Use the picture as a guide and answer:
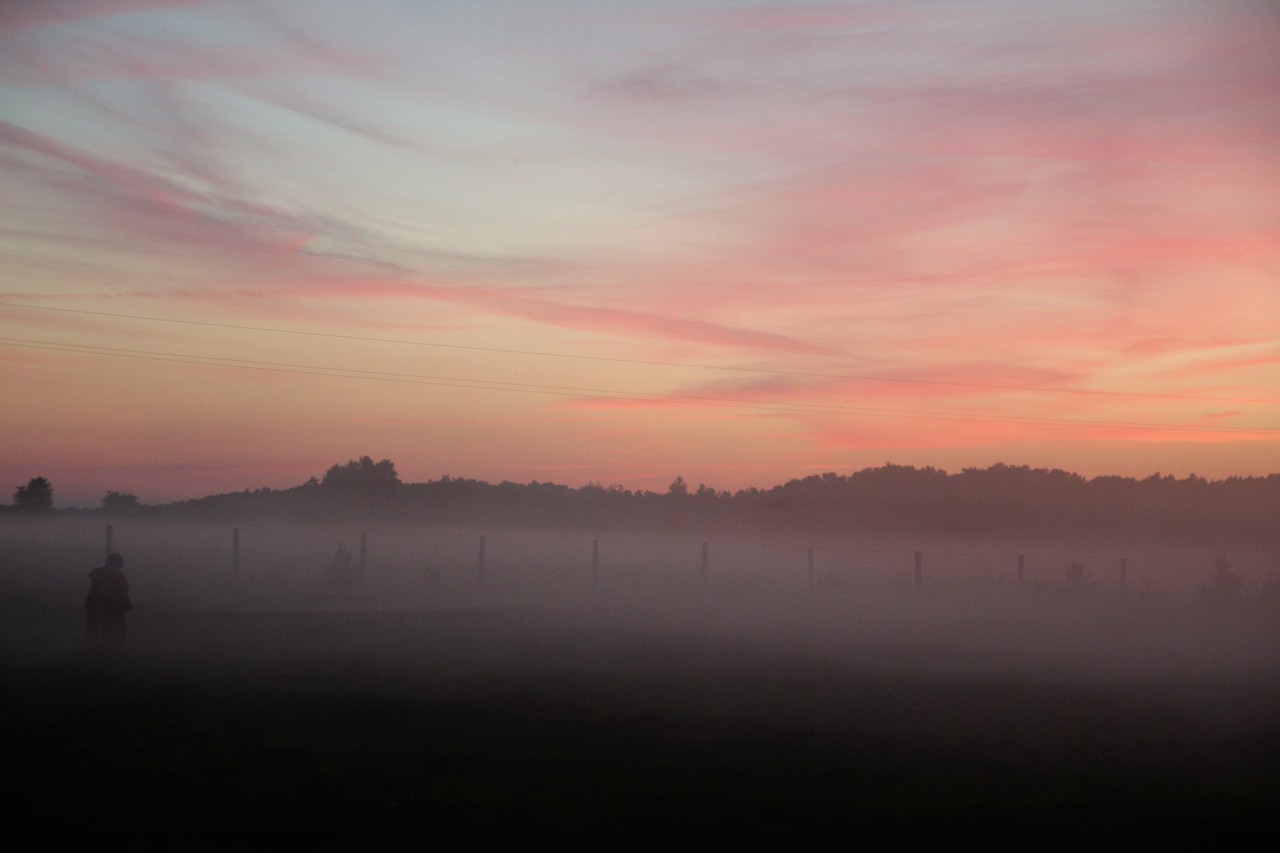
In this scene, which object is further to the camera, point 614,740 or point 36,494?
point 36,494

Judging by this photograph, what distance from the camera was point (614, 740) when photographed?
11891 mm

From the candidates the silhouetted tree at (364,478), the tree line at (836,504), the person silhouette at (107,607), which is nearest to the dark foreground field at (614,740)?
the person silhouette at (107,607)

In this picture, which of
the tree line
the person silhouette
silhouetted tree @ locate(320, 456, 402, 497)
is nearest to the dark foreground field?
the person silhouette

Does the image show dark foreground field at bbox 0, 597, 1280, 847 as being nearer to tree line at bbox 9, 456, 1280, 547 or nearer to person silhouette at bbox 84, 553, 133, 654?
person silhouette at bbox 84, 553, 133, 654

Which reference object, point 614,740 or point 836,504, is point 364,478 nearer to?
point 836,504

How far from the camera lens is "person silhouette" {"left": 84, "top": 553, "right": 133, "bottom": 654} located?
17.0 m

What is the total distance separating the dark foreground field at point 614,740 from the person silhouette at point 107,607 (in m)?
0.69

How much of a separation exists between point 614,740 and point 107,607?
9465mm

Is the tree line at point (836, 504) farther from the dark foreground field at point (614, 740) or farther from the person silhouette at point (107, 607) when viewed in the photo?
the person silhouette at point (107, 607)

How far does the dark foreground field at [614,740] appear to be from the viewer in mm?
8953

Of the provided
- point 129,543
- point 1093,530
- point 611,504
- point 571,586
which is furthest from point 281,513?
point 1093,530

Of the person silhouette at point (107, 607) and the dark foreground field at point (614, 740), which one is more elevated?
the person silhouette at point (107, 607)

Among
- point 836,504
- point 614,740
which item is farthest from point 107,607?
point 836,504

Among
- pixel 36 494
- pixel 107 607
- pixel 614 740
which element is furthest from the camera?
pixel 36 494
